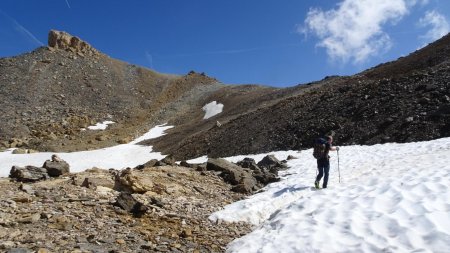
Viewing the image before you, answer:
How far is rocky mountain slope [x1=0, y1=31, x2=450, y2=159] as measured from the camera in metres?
27.0

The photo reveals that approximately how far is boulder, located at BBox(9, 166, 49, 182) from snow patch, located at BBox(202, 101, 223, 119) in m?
44.4

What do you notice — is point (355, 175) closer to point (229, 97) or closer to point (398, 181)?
point (398, 181)

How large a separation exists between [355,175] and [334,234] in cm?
720

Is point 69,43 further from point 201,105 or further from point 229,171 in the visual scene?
point 229,171

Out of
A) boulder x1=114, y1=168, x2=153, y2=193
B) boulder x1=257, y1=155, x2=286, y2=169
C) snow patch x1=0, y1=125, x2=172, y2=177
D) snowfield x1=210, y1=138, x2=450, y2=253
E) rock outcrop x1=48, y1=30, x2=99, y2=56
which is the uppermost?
rock outcrop x1=48, y1=30, x2=99, y2=56

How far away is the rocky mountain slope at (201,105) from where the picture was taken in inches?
1063

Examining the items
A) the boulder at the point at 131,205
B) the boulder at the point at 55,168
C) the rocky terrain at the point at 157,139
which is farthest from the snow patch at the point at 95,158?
the boulder at the point at 131,205

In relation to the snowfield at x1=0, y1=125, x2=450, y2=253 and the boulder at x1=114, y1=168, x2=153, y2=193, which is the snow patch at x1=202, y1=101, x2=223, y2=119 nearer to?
the snowfield at x1=0, y1=125, x2=450, y2=253

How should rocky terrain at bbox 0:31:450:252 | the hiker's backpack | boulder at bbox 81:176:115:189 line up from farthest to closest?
the hiker's backpack → boulder at bbox 81:176:115:189 → rocky terrain at bbox 0:31:450:252

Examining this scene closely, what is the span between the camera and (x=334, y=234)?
8.41 metres

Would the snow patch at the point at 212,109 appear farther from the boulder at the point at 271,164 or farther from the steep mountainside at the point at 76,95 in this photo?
the boulder at the point at 271,164

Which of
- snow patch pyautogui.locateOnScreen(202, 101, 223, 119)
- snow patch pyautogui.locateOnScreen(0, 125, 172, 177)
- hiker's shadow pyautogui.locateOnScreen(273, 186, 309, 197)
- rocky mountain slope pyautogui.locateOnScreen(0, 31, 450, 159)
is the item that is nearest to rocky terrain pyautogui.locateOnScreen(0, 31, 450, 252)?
rocky mountain slope pyautogui.locateOnScreen(0, 31, 450, 159)

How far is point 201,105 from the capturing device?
69.0 metres

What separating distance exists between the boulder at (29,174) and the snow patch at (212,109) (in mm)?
44450
